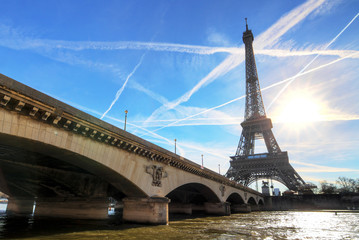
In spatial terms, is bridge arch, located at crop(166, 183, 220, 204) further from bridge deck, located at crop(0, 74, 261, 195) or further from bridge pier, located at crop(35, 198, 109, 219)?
bridge deck, located at crop(0, 74, 261, 195)

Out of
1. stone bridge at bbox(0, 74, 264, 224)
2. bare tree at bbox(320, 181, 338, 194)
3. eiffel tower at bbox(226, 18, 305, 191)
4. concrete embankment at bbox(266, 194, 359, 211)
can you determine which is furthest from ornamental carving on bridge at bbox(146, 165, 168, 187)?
bare tree at bbox(320, 181, 338, 194)

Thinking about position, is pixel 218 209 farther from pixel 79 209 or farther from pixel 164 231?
pixel 164 231

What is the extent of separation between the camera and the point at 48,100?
38.4 feet

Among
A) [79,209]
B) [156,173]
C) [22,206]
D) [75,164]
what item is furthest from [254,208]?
[75,164]

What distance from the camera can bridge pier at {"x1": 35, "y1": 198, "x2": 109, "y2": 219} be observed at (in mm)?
23703

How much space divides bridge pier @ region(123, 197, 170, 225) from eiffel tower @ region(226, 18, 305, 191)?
62438mm

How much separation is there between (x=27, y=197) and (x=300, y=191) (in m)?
75.8

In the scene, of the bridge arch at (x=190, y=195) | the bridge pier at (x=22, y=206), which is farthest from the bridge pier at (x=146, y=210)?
the bridge pier at (x=22, y=206)

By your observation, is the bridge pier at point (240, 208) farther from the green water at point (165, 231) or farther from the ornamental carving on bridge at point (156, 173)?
the ornamental carving on bridge at point (156, 173)

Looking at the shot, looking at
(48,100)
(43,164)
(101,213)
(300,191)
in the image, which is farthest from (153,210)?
(300,191)

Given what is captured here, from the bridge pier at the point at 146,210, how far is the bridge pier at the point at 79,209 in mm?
5750

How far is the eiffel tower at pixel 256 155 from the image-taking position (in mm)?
73525

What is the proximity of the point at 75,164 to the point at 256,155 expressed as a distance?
239ft

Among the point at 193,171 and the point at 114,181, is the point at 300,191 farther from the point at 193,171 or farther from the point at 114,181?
the point at 114,181
